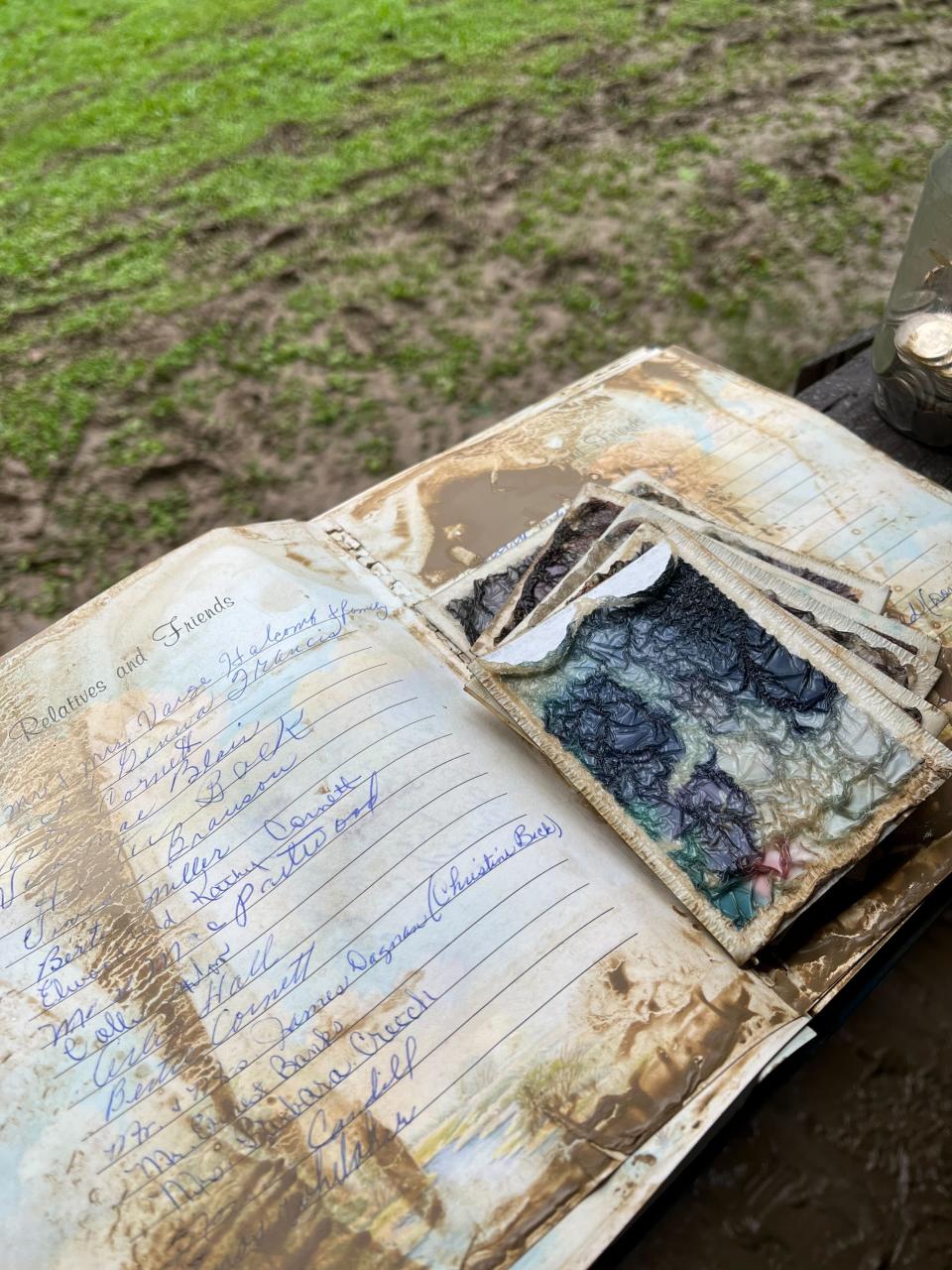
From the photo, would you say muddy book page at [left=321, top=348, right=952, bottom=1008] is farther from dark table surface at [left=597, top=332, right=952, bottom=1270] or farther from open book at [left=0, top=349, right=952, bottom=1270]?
dark table surface at [left=597, top=332, right=952, bottom=1270]

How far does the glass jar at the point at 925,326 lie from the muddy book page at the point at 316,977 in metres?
0.76

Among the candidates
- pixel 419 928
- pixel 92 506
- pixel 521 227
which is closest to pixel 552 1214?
pixel 419 928

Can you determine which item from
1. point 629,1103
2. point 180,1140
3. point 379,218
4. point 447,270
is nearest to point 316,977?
point 180,1140

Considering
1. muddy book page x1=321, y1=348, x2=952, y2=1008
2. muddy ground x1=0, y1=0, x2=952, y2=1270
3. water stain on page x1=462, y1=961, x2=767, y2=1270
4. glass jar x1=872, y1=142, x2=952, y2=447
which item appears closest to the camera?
water stain on page x1=462, y1=961, x2=767, y2=1270

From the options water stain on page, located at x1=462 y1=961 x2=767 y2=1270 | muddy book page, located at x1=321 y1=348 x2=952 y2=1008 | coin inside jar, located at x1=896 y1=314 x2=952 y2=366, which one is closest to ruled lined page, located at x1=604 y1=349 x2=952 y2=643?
muddy book page, located at x1=321 y1=348 x2=952 y2=1008

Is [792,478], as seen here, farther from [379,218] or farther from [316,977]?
[379,218]

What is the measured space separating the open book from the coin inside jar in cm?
29

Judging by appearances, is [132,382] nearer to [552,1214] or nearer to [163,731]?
[163,731]

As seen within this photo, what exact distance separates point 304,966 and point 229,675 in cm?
29

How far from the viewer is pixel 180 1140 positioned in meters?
0.66

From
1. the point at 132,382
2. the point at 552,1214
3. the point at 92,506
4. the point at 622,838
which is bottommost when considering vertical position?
the point at 552,1214

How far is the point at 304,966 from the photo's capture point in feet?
2.36

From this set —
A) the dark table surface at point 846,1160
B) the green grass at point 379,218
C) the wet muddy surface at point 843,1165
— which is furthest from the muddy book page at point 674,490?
the green grass at point 379,218

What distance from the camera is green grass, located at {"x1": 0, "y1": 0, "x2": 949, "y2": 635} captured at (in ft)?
6.29
